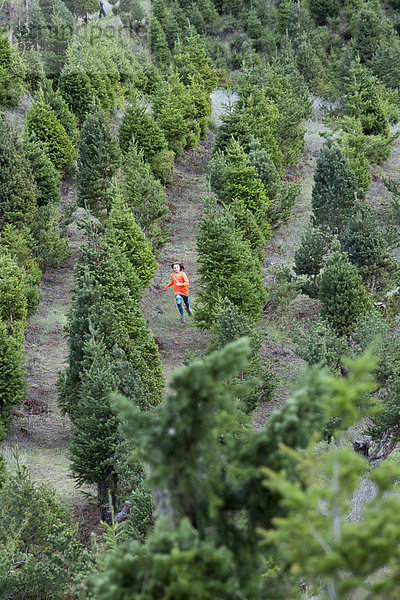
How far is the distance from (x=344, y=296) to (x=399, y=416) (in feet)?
20.0

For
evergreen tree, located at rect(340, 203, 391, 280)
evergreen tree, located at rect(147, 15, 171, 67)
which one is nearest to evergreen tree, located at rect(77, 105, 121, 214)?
evergreen tree, located at rect(340, 203, 391, 280)

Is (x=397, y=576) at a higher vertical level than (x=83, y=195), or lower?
higher

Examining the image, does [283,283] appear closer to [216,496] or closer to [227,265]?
[227,265]

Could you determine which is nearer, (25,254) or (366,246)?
(366,246)

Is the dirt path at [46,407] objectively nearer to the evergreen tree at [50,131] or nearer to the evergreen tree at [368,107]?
the evergreen tree at [50,131]

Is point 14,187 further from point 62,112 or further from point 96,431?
point 96,431

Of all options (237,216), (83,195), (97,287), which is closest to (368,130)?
(237,216)

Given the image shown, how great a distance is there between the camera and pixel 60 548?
1159 centimetres

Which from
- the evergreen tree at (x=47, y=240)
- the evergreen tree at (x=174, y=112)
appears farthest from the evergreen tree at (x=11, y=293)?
the evergreen tree at (x=174, y=112)

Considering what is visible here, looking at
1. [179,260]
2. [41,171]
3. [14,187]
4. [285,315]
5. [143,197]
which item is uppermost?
[14,187]

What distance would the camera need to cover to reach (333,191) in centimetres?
2784

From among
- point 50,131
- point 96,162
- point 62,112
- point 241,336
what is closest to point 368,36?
point 62,112

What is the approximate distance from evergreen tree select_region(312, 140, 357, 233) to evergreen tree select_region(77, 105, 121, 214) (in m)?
9.15

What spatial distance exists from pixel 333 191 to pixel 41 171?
505 inches
